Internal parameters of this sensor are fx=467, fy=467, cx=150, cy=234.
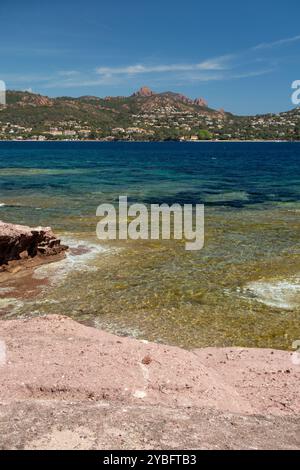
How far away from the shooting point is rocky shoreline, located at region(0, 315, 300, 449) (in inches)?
236

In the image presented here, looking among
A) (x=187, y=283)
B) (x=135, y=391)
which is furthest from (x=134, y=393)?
(x=187, y=283)

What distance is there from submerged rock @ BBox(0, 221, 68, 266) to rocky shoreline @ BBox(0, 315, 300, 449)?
7.49 m

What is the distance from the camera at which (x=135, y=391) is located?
8070 mm

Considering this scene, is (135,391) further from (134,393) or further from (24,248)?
(24,248)

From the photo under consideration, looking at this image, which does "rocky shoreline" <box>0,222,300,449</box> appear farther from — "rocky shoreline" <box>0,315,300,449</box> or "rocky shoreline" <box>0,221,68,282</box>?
"rocky shoreline" <box>0,221,68,282</box>

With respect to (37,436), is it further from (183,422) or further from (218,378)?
(218,378)

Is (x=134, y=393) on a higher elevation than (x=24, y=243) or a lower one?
lower

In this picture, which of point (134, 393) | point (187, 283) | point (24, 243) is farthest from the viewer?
point (24, 243)

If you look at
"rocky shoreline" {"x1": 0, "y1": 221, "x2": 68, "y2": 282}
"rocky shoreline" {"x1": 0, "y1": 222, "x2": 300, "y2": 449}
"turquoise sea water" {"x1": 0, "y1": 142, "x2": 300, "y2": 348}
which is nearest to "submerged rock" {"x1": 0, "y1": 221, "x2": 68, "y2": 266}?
"rocky shoreline" {"x1": 0, "y1": 221, "x2": 68, "y2": 282}

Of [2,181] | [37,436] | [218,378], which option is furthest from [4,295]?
[2,181]

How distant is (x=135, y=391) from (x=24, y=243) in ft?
41.5

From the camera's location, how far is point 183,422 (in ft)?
21.3
